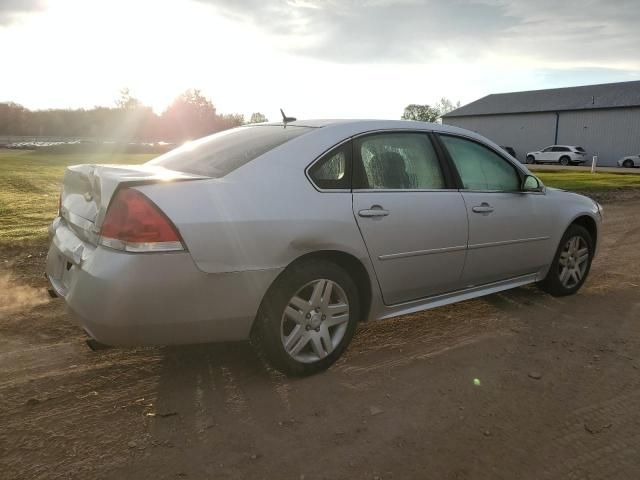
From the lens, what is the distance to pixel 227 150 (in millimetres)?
3416

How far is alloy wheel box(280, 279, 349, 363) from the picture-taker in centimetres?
307

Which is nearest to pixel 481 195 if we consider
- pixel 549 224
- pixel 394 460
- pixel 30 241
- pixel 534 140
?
pixel 549 224

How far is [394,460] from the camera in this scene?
2.41m

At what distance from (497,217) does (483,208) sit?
0.62ft

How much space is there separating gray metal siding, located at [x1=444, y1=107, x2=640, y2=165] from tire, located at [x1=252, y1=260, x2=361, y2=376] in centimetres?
4860

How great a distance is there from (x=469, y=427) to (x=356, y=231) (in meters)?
1.27

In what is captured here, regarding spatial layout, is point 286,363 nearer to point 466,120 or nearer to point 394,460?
point 394,460

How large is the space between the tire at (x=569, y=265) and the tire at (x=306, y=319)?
240cm

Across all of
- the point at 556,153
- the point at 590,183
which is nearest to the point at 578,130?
the point at 556,153

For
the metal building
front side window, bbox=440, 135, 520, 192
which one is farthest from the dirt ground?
the metal building

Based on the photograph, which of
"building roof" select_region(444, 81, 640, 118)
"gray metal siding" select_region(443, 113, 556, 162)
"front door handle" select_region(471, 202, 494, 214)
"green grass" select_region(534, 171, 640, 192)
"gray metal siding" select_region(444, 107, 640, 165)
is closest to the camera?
"front door handle" select_region(471, 202, 494, 214)

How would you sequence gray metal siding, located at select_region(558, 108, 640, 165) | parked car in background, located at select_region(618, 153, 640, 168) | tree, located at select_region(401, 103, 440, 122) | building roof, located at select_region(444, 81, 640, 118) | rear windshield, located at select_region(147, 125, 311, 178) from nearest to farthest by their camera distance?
rear windshield, located at select_region(147, 125, 311, 178) < parked car in background, located at select_region(618, 153, 640, 168) < gray metal siding, located at select_region(558, 108, 640, 165) < building roof, located at select_region(444, 81, 640, 118) < tree, located at select_region(401, 103, 440, 122)

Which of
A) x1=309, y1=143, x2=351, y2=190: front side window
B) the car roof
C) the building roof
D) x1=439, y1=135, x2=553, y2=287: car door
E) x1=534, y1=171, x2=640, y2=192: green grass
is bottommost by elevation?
x1=534, y1=171, x2=640, y2=192: green grass

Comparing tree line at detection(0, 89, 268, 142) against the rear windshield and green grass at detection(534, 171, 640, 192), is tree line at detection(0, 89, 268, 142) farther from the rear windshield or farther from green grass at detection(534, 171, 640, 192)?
the rear windshield
